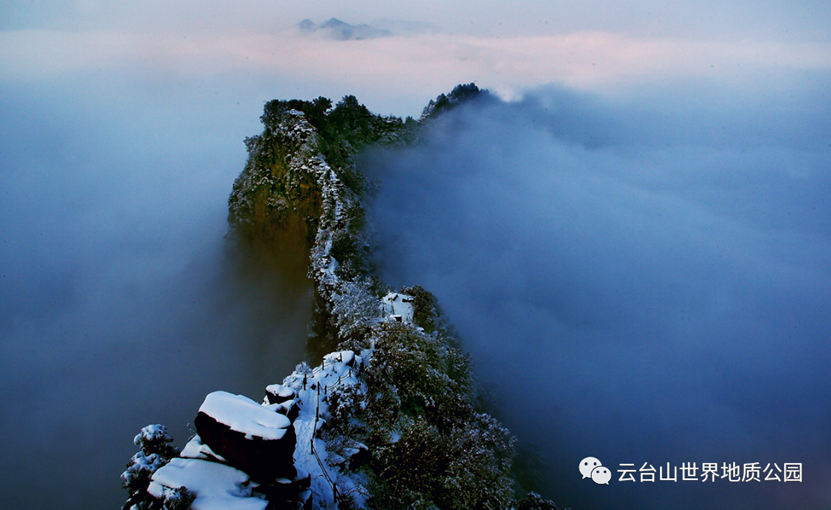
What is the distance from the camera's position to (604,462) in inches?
968

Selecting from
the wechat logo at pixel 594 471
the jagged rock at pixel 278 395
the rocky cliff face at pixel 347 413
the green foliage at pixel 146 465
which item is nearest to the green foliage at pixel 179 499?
the rocky cliff face at pixel 347 413

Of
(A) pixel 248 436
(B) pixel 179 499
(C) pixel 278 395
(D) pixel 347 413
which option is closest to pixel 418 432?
(D) pixel 347 413

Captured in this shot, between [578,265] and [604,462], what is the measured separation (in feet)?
86.0

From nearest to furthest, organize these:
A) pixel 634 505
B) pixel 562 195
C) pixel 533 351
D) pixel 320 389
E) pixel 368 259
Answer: pixel 320 389, pixel 634 505, pixel 368 259, pixel 533 351, pixel 562 195

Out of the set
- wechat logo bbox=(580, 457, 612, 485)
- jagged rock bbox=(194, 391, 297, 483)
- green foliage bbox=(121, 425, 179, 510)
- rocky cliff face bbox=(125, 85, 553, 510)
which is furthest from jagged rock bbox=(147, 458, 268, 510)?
wechat logo bbox=(580, 457, 612, 485)

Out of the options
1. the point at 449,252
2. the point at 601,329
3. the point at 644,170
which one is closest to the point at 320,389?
the point at 449,252

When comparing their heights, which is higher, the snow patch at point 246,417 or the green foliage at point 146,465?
the snow patch at point 246,417

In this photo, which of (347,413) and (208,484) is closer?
(208,484)

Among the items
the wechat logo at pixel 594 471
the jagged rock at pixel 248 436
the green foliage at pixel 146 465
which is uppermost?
the jagged rock at pixel 248 436

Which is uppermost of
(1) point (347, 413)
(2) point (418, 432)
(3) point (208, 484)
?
(1) point (347, 413)

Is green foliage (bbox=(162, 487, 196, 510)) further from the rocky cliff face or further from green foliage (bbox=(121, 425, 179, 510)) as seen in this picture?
green foliage (bbox=(121, 425, 179, 510))

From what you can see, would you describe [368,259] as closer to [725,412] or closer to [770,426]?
[725,412]

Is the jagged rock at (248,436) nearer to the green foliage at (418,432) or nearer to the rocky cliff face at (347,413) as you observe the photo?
the rocky cliff face at (347,413)

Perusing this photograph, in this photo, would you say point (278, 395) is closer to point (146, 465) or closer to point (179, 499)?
point (146, 465)
